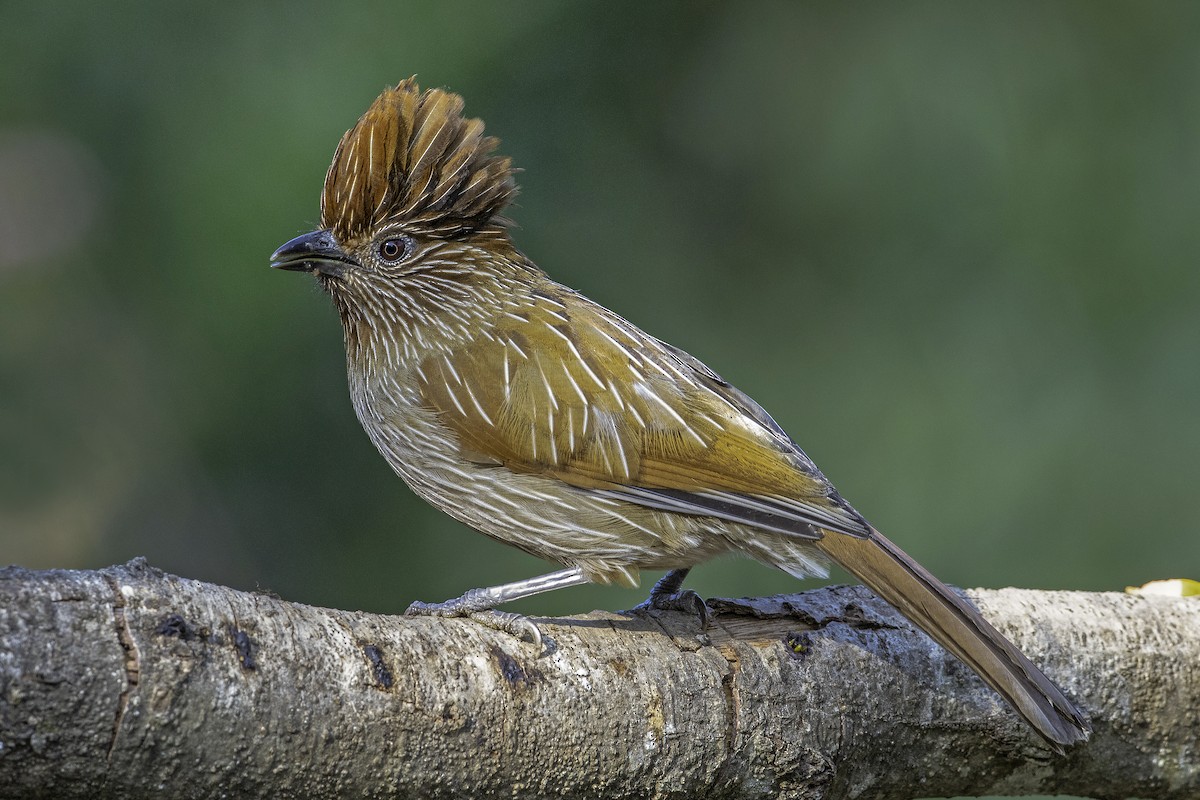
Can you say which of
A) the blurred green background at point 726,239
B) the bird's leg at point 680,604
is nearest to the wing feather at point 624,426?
the bird's leg at point 680,604

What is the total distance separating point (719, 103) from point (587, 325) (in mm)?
4155

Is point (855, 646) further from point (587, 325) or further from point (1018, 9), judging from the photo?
point (1018, 9)

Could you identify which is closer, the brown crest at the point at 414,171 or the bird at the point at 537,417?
the bird at the point at 537,417

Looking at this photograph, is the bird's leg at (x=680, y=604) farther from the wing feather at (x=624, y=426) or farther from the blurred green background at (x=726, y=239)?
the blurred green background at (x=726, y=239)

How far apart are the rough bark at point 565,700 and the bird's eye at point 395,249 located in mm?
1388

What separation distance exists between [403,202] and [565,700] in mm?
1795

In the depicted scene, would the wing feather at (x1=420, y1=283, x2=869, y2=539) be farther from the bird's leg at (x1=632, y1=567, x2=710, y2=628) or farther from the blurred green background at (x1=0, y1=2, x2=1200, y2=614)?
the blurred green background at (x1=0, y1=2, x2=1200, y2=614)

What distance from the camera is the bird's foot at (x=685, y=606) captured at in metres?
3.30

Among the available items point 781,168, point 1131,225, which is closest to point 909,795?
point 1131,225

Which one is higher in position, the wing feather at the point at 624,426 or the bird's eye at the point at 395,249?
the bird's eye at the point at 395,249

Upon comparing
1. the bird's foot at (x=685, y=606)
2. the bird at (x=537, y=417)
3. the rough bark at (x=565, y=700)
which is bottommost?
the rough bark at (x=565, y=700)

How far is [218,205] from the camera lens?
6.35 metres

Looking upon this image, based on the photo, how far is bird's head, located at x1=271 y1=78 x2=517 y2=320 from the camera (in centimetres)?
381

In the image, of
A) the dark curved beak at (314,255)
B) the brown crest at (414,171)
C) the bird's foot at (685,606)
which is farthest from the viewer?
the dark curved beak at (314,255)
